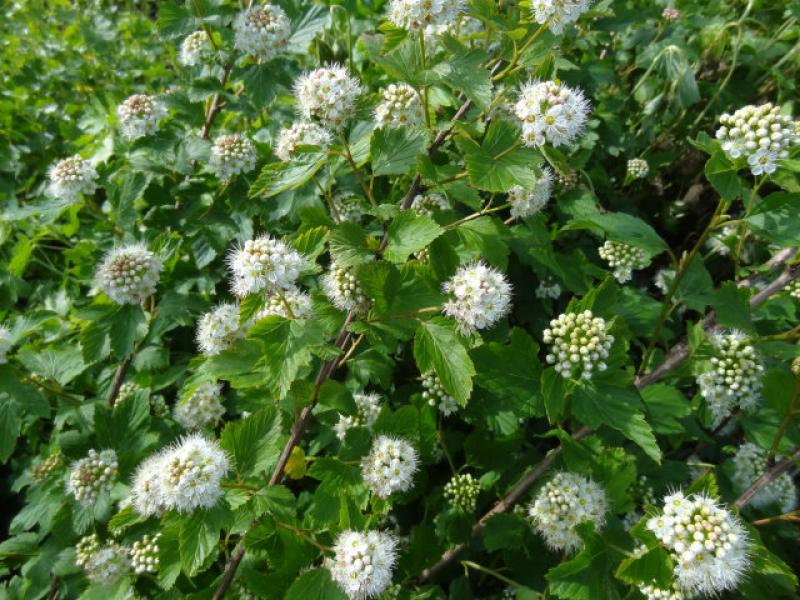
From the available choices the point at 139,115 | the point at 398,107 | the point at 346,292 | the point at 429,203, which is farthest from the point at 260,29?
the point at 346,292

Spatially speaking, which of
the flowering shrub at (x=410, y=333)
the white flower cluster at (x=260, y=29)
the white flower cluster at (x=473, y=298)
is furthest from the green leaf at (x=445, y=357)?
the white flower cluster at (x=260, y=29)

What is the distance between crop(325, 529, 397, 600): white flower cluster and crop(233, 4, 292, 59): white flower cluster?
2.26 m

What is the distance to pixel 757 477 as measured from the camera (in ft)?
8.32

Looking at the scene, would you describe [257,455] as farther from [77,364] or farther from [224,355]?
[77,364]

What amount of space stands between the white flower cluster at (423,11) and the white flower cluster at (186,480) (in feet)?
4.81

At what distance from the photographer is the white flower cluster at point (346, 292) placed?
1.69 metres

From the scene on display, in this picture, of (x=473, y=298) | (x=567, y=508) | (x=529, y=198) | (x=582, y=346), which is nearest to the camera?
(x=473, y=298)

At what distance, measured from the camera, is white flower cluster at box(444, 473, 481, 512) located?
2.30 metres

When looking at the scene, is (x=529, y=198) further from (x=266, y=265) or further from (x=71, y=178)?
(x=71, y=178)

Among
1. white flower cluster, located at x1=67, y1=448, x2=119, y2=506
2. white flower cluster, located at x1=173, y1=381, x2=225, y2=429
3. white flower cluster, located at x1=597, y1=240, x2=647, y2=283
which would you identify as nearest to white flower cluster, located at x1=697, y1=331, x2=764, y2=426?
white flower cluster, located at x1=597, y1=240, x2=647, y2=283

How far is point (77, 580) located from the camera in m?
2.33

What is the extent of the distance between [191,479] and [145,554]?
744 millimetres

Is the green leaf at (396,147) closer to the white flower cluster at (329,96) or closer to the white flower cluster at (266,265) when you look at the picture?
the white flower cluster at (329,96)

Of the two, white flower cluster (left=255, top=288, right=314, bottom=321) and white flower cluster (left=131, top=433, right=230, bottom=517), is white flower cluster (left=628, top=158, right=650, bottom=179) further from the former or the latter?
white flower cluster (left=131, top=433, right=230, bottom=517)
